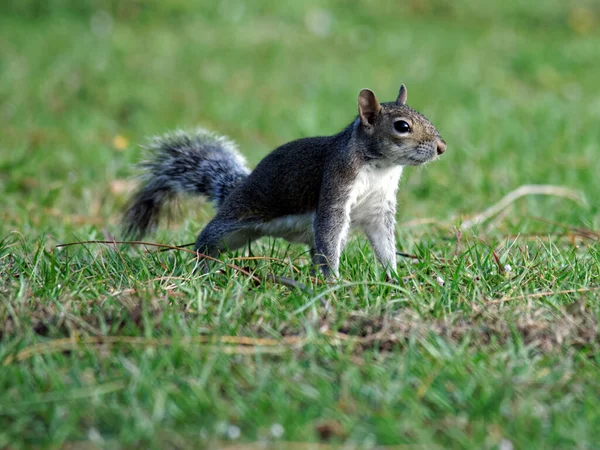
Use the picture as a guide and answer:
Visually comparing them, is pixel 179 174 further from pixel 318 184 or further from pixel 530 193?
pixel 530 193

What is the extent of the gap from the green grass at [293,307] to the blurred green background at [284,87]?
4cm

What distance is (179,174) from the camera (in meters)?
4.18

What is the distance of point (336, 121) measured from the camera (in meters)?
7.40

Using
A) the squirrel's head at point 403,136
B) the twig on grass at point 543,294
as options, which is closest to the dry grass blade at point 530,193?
the squirrel's head at point 403,136

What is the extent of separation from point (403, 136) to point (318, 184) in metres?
0.41

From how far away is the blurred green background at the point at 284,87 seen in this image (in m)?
5.84

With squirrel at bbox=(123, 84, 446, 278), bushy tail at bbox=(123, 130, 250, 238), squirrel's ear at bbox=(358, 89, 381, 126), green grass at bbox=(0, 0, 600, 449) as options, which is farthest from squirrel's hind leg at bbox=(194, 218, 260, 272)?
squirrel's ear at bbox=(358, 89, 381, 126)

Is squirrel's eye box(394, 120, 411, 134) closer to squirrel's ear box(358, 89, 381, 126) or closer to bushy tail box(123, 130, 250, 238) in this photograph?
squirrel's ear box(358, 89, 381, 126)

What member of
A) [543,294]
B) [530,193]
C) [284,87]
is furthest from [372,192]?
[284,87]

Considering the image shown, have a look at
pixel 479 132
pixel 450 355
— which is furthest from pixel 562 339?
pixel 479 132

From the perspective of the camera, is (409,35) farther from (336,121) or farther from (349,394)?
(349,394)

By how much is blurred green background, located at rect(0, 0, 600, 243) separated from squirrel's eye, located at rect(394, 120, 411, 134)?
134 centimetres

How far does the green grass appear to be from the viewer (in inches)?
83.1

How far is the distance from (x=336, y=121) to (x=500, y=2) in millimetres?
6425
